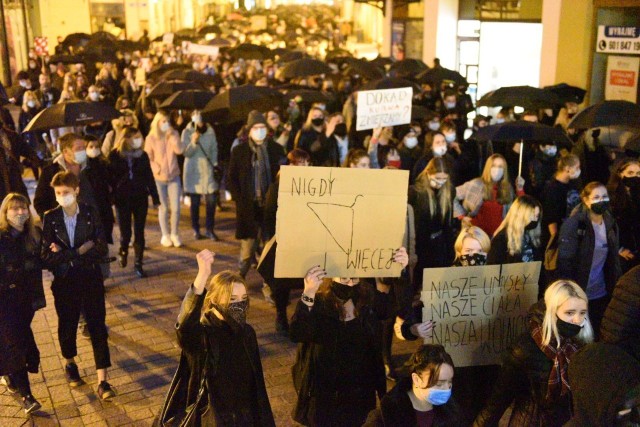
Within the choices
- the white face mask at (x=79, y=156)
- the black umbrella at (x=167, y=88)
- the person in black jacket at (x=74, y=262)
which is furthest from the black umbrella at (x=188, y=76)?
the person in black jacket at (x=74, y=262)

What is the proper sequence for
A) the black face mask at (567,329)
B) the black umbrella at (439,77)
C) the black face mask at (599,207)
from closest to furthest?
the black face mask at (567,329) < the black face mask at (599,207) < the black umbrella at (439,77)

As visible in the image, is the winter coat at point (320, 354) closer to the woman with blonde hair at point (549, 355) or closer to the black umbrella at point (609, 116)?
the woman with blonde hair at point (549, 355)

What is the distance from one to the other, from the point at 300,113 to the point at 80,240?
335 inches

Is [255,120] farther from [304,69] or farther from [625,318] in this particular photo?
[304,69]

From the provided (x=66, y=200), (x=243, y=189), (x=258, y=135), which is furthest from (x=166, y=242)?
(x=66, y=200)

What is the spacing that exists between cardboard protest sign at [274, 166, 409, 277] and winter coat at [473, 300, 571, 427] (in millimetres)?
1030

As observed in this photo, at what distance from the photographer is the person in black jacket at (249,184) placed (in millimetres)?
8930

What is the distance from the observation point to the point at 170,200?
34.7 feet

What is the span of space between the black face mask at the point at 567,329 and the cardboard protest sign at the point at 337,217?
118 cm

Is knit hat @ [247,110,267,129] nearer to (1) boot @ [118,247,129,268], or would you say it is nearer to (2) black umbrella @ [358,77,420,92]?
(1) boot @ [118,247,129,268]

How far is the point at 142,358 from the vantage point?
722 centimetres

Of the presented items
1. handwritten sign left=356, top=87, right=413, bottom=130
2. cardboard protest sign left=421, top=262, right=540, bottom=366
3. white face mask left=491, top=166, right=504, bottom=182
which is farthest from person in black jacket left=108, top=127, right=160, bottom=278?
cardboard protest sign left=421, top=262, right=540, bottom=366

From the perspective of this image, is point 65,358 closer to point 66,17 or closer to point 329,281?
point 329,281

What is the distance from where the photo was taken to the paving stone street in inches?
245
